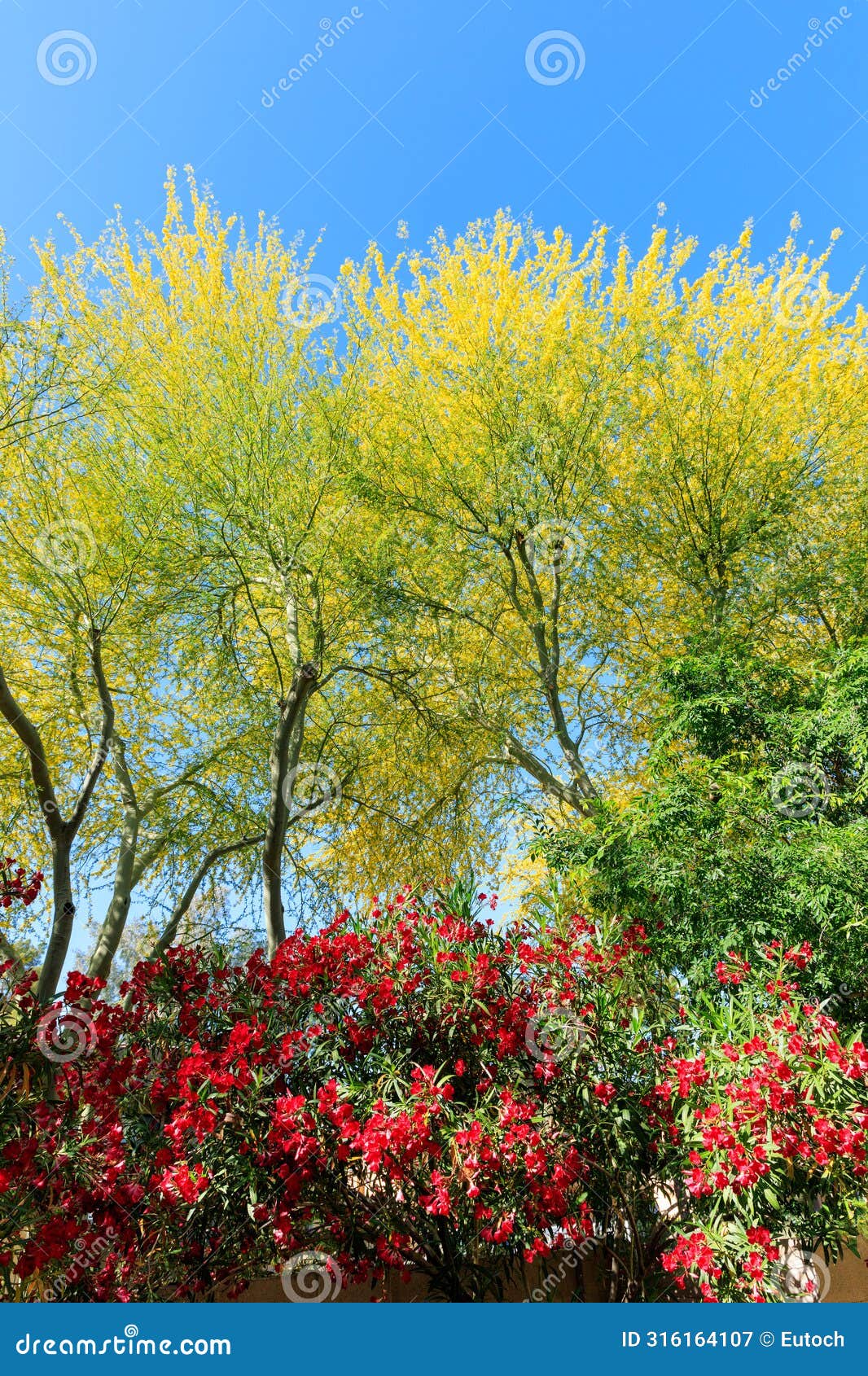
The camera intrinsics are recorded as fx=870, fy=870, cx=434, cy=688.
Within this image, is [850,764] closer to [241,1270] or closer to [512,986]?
[512,986]

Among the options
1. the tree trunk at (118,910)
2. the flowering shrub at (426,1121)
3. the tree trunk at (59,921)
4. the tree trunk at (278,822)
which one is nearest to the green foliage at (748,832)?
the flowering shrub at (426,1121)

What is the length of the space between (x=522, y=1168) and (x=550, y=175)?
30.7ft

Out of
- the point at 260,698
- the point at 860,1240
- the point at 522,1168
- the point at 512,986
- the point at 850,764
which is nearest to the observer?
the point at 522,1168

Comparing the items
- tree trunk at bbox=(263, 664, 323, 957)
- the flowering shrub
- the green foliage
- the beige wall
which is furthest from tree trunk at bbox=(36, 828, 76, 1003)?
the green foliage

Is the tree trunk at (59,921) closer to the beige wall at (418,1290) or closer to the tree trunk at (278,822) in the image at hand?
the tree trunk at (278,822)

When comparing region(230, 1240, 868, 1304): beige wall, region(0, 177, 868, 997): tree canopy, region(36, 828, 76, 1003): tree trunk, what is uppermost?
region(0, 177, 868, 997): tree canopy

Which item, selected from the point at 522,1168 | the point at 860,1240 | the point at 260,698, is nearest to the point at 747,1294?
the point at 522,1168

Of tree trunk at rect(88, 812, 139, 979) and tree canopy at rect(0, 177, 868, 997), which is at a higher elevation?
tree canopy at rect(0, 177, 868, 997)

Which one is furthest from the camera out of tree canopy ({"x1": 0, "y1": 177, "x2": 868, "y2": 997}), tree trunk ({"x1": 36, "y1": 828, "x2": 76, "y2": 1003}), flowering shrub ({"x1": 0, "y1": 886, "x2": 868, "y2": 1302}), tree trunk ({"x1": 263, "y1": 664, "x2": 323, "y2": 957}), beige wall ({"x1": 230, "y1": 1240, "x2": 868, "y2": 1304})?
tree canopy ({"x1": 0, "y1": 177, "x2": 868, "y2": 997})

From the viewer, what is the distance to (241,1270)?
4.07 meters

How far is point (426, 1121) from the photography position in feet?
12.4

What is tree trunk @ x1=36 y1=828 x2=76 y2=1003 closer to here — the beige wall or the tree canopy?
the tree canopy

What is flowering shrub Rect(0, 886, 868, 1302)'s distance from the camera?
370cm

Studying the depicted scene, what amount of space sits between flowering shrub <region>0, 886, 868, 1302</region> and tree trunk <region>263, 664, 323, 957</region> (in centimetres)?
222
